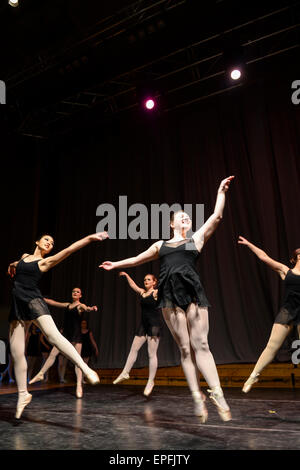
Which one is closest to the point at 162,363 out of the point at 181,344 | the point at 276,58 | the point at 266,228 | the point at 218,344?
the point at 218,344

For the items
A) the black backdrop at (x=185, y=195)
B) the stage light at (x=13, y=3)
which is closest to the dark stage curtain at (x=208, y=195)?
the black backdrop at (x=185, y=195)

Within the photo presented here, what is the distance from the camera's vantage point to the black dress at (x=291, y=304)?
3977 millimetres

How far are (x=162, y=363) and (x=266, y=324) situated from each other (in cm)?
216

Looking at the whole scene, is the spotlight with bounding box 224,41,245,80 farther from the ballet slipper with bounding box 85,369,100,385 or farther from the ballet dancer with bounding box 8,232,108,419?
the ballet slipper with bounding box 85,369,100,385

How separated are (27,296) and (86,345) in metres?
4.82

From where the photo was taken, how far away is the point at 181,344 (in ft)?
9.23

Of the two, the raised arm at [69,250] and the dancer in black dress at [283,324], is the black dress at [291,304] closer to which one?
the dancer in black dress at [283,324]

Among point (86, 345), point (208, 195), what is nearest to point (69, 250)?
point (86, 345)

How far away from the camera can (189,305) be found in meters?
2.79

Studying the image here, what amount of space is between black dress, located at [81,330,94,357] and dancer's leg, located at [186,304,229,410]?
5513 mm

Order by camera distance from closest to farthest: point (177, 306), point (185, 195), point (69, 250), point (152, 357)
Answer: point (177, 306)
point (69, 250)
point (152, 357)
point (185, 195)

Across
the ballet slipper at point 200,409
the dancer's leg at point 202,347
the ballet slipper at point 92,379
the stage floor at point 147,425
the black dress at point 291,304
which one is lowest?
the stage floor at point 147,425

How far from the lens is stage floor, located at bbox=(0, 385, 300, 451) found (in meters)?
2.47

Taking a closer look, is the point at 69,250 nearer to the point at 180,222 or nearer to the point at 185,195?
the point at 180,222
